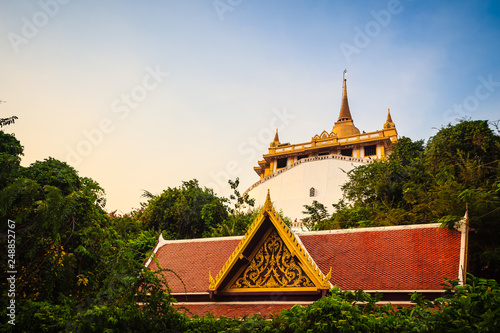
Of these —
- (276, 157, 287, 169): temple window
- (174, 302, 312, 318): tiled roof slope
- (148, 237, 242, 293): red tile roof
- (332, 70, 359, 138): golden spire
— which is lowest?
(174, 302, 312, 318): tiled roof slope

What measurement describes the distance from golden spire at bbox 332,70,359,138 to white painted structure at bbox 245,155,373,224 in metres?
11.4

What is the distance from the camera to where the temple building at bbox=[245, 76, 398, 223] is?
31.8 metres

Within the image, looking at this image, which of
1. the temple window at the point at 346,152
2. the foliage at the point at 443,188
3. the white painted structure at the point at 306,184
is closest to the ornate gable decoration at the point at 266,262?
the foliage at the point at 443,188

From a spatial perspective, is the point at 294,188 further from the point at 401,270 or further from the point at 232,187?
the point at 401,270

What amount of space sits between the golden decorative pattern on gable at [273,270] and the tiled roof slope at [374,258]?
92cm

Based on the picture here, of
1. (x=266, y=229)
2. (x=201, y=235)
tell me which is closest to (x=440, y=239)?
(x=266, y=229)

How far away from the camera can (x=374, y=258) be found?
35.2 ft

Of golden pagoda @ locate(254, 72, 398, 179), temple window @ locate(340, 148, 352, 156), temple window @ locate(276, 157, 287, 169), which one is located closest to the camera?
golden pagoda @ locate(254, 72, 398, 179)

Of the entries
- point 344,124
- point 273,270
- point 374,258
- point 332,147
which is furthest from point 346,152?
point 273,270

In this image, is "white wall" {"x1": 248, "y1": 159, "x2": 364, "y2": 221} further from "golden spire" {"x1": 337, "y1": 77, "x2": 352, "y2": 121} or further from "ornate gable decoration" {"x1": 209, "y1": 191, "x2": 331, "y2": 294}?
"ornate gable decoration" {"x1": 209, "y1": 191, "x2": 331, "y2": 294}

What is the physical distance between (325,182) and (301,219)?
4.62m

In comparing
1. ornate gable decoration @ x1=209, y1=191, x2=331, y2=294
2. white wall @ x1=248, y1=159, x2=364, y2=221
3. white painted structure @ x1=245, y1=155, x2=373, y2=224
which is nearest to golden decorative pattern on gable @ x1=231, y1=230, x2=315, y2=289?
ornate gable decoration @ x1=209, y1=191, x2=331, y2=294

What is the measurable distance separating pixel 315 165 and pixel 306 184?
5.93 feet

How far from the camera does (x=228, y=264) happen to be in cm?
1062
